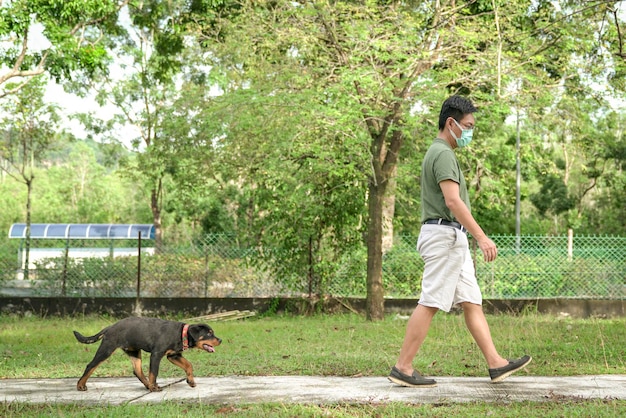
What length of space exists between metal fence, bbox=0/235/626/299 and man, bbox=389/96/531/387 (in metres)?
10.3

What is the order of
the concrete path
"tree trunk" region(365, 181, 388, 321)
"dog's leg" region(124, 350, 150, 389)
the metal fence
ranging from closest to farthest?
the concrete path, "dog's leg" region(124, 350, 150, 389), "tree trunk" region(365, 181, 388, 321), the metal fence

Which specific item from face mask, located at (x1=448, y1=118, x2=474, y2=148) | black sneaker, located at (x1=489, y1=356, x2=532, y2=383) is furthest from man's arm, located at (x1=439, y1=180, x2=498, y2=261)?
black sneaker, located at (x1=489, y1=356, x2=532, y2=383)

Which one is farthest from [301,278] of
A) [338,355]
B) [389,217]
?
[338,355]

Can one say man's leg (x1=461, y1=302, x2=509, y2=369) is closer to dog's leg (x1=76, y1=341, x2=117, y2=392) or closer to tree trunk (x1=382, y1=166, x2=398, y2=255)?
dog's leg (x1=76, y1=341, x2=117, y2=392)

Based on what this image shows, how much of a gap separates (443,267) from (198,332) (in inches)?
79.0

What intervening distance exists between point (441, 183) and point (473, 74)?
9.21 metres

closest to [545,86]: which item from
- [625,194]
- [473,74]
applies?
[473,74]

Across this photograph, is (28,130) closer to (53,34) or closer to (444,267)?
(53,34)

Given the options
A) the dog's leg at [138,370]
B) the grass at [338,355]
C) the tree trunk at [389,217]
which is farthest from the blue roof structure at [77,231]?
the dog's leg at [138,370]

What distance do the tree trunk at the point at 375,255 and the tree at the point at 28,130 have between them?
17059 mm

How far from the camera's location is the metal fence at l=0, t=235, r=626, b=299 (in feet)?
53.7

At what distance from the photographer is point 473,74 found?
48.2 ft

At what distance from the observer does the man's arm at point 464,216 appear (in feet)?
18.8

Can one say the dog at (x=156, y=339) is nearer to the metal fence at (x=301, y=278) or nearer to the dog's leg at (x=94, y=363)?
the dog's leg at (x=94, y=363)
